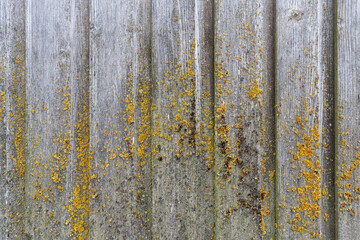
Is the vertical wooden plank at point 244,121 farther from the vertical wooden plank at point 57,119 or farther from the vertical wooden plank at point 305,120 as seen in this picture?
the vertical wooden plank at point 57,119

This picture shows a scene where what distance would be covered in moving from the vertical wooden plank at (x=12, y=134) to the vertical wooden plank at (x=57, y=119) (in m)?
0.04

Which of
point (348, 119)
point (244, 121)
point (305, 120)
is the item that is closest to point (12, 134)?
point (244, 121)

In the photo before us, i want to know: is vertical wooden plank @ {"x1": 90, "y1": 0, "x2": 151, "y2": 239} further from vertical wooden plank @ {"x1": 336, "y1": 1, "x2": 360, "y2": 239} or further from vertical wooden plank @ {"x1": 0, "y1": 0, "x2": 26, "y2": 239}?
vertical wooden plank @ {"x1": 336, "y1": 1, "x2": 360, "y2": 239}

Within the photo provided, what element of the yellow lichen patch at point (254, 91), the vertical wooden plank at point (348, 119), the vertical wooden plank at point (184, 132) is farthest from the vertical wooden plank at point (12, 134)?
the vertical wooden plank at point (348, 119)

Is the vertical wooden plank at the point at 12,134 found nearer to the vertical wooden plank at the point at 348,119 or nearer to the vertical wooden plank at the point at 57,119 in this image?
the vertical wooden plank at the point at 57,119

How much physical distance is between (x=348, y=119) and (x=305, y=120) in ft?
0.53

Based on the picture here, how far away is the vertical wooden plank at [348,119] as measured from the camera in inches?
29.3

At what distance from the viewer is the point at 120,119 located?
0.80m

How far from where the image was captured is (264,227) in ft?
2.52

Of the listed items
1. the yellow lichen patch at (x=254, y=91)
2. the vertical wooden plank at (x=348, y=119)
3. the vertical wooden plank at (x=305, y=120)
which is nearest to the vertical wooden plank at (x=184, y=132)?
the yellow lichen patch at (x=254, y=91)

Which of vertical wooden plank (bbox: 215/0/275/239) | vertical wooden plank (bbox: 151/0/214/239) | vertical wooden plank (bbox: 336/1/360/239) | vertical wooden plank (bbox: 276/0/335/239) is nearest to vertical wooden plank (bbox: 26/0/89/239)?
vertical wooden plank (bbox: 151/0/214/239)

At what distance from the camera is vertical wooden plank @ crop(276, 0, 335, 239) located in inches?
29.6

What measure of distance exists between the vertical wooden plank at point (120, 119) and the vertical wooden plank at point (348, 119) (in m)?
0.73

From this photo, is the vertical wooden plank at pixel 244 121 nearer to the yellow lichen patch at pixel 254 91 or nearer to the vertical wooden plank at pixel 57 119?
the yellow lichen patch at pixel 254 91
